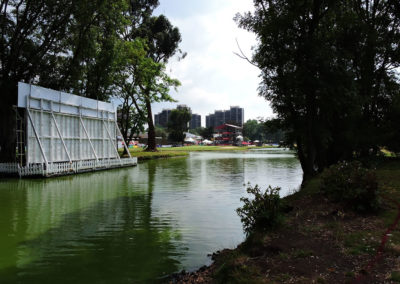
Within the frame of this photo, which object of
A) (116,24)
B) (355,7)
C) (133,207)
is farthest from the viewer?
(116,24)

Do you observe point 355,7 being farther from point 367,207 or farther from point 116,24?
point 116,24

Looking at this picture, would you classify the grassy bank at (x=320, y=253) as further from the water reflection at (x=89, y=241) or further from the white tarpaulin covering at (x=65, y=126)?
the white tarpaulin covering at (x=65, y=126)

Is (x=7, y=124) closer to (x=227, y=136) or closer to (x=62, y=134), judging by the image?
(x=62, y=134)

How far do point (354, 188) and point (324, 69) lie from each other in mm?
7044

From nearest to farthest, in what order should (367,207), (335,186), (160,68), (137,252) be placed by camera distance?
1. (137,252)
2. (367,207)
3. (335,186)
4. (160,68)

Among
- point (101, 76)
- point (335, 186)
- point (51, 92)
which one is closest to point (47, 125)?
point (51, 92)

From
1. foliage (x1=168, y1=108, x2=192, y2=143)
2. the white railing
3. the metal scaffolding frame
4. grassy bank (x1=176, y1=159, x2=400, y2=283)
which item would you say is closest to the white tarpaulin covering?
the metal scaffolding frame

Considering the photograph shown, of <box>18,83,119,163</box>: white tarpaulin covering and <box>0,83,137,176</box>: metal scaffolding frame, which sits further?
<box>18,83,119,163</box>: white tarpaulin covering

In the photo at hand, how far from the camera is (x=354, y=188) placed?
7.58m

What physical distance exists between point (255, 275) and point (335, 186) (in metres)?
4.62

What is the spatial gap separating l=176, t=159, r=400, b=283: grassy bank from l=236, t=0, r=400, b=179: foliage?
23.0 feet

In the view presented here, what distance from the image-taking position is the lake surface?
5.79 metres

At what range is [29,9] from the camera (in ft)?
75.3

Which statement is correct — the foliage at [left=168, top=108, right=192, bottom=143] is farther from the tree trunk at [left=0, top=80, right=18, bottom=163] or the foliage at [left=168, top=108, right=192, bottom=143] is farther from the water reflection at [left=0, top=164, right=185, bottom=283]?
the water reflection at [left=0, top=164, right=185, bottom=283]
